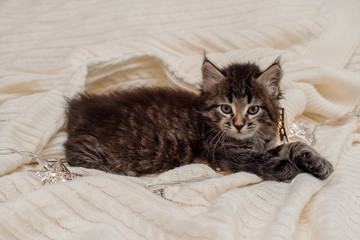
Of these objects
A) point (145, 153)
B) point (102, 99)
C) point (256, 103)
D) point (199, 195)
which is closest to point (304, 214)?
point (199, 195)

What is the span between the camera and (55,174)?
130 centimetres

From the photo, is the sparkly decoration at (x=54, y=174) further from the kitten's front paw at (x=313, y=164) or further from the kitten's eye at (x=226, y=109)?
the kitten's front paw at (x=313, y=164)

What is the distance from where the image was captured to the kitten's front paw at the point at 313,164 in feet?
4.44

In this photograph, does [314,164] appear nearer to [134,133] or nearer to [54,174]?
[134,133]

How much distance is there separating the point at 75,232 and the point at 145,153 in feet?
1.84

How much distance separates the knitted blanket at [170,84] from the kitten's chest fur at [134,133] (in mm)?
154

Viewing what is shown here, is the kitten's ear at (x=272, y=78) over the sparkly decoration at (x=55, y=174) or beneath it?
over

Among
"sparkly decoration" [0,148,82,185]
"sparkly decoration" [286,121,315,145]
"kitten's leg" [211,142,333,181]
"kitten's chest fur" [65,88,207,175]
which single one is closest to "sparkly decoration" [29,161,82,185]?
"sparkly decoration" [0,148,82,185]

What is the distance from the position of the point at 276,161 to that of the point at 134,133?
24.6 inches

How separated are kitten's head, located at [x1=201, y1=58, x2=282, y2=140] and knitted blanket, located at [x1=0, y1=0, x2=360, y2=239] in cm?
25

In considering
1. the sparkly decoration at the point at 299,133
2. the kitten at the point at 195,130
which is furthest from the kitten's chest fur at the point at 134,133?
the sparkly decoration at the point at 299,133

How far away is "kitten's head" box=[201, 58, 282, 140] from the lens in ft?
4.99

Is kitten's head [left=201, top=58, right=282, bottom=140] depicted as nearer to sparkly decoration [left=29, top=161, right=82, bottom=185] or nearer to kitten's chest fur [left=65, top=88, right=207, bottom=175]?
kitten's chest fur [left=65, top=88, right=207, bottom=175]

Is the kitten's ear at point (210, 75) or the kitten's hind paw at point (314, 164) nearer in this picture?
the kitten's hind paw at point (314, 164)
